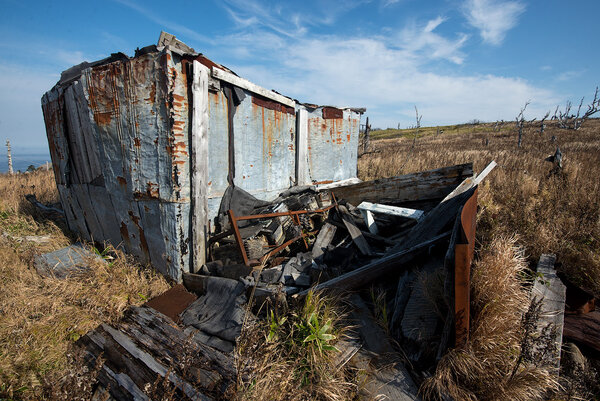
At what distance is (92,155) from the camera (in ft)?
13.5

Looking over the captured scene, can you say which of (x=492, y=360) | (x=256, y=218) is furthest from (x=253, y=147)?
(x=492, y=360)

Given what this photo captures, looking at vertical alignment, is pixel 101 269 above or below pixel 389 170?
below

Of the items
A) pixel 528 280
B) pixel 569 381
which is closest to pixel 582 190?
pixel 528 280

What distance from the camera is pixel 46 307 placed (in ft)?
9.73

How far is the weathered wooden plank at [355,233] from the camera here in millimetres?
3993

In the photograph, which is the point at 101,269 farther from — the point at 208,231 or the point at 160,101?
the point at 160,101

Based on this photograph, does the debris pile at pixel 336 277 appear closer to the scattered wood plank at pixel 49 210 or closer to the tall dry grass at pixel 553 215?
the tall dry grass at pixel 553 215

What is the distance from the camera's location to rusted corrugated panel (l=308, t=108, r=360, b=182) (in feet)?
20.6

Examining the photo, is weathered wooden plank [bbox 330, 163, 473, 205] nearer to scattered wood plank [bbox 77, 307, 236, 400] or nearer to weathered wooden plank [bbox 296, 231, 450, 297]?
weathered wooden plank [bbox 296, 231, 450, 297]

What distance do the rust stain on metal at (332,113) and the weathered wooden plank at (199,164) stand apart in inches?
138

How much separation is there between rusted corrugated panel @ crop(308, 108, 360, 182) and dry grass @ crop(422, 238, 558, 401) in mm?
4504

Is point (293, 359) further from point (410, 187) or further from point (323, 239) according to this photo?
point (410, 187)

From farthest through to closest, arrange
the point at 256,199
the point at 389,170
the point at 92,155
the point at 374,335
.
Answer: the point at 389,170
the point at 256,199
the point at 92,155
the point at 374,335

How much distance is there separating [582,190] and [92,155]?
8.93m
